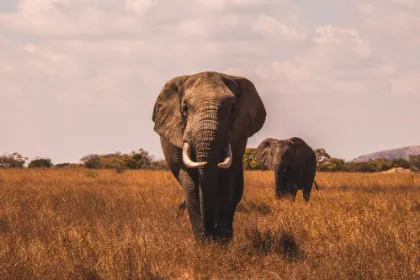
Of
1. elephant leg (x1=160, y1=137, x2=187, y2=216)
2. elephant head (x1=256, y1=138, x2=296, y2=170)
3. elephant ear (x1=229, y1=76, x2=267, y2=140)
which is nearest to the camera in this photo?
elephant ear (x1=229, y1=76, x2=267, y2=140)

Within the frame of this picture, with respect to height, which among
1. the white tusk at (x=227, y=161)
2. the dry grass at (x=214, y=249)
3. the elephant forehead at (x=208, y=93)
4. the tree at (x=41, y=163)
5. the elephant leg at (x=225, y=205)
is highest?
the tree at (x=41, y=163)

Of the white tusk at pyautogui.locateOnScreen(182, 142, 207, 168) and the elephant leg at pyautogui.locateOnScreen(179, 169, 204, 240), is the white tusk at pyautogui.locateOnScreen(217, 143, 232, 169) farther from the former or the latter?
the elephant leg at pyautogui.locateOnScreen(179, 169, 204, 240)

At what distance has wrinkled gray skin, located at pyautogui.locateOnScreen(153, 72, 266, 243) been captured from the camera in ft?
22.3

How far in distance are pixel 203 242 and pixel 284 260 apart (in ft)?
3.31

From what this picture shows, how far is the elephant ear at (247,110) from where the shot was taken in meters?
7.52

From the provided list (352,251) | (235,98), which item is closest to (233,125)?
(235,98)

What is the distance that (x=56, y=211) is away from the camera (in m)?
11.2

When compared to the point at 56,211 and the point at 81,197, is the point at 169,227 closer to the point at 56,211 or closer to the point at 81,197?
the point at 56,211

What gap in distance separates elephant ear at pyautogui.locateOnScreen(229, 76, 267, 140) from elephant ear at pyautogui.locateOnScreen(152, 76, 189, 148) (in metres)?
0.64

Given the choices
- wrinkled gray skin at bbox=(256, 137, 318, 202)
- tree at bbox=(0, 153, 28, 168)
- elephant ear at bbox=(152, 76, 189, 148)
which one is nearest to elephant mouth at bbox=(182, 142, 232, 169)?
elephant ear at bbox=(152, 76, 189, 148)

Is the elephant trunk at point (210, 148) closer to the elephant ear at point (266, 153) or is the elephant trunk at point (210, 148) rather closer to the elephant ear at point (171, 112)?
the elephant ear at point (171, 112)

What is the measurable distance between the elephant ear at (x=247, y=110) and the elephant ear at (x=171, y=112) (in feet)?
2.10

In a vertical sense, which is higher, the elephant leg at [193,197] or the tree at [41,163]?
the tree at [41,163]

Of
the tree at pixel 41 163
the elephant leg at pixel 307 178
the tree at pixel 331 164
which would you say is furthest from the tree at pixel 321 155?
the elephant leg at pixel 307 178
